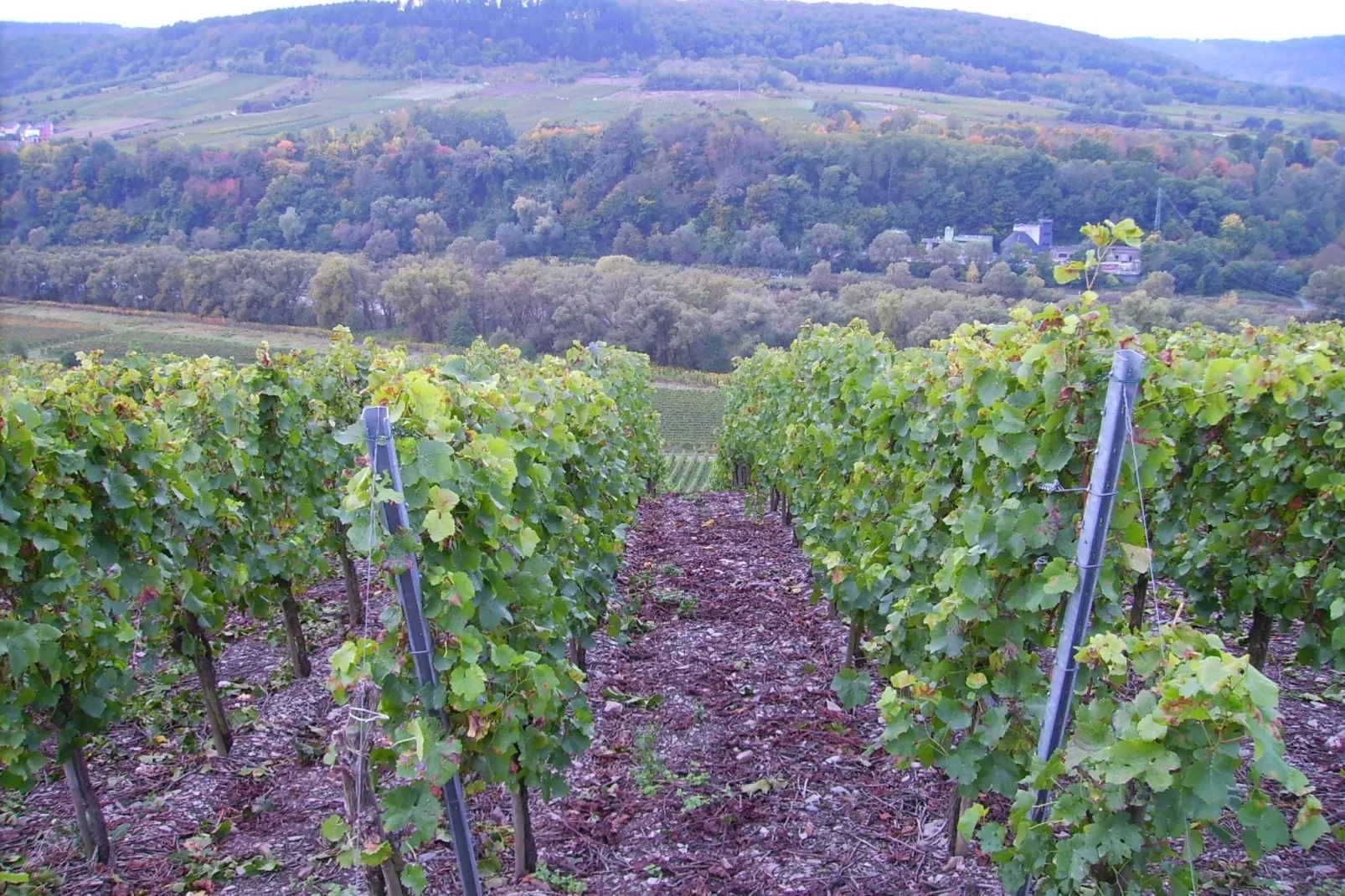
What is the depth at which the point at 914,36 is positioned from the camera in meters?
128

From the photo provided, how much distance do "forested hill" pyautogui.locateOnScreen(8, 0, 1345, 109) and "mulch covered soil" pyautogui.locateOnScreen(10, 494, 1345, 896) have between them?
101688 mm

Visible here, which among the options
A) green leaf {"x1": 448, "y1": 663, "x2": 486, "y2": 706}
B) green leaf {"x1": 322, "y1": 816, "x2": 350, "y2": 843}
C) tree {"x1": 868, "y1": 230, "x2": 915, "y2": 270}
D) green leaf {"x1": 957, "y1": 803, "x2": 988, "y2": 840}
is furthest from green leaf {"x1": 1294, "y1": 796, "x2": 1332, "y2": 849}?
tree {"x1": 868, "y1": 230, "x2": 915, "y2": 270}

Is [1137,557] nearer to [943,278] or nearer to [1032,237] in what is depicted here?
[943,278]

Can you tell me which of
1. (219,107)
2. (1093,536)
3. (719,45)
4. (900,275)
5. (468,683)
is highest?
(719,45)

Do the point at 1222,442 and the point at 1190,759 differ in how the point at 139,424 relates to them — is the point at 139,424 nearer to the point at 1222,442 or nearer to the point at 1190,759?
the point at 1190,759

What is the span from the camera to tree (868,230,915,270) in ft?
201

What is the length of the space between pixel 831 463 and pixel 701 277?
50.6 m

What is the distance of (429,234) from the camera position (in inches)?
2613

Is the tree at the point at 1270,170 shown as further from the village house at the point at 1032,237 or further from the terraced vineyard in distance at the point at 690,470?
the terraced vineyard in distance at the point at 690,470

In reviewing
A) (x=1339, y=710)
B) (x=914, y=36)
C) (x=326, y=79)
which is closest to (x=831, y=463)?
(x=1339, y=710)

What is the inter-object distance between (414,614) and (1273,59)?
166 metres

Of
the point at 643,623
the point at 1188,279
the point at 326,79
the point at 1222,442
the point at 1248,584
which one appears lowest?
the point at 1188,279

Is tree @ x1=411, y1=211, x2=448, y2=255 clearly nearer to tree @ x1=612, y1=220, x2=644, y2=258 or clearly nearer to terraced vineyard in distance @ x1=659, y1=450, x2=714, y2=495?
tree @ x1=612, y1=220, x2=644, y2=258

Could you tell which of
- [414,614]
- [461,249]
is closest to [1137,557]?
[414,614]
